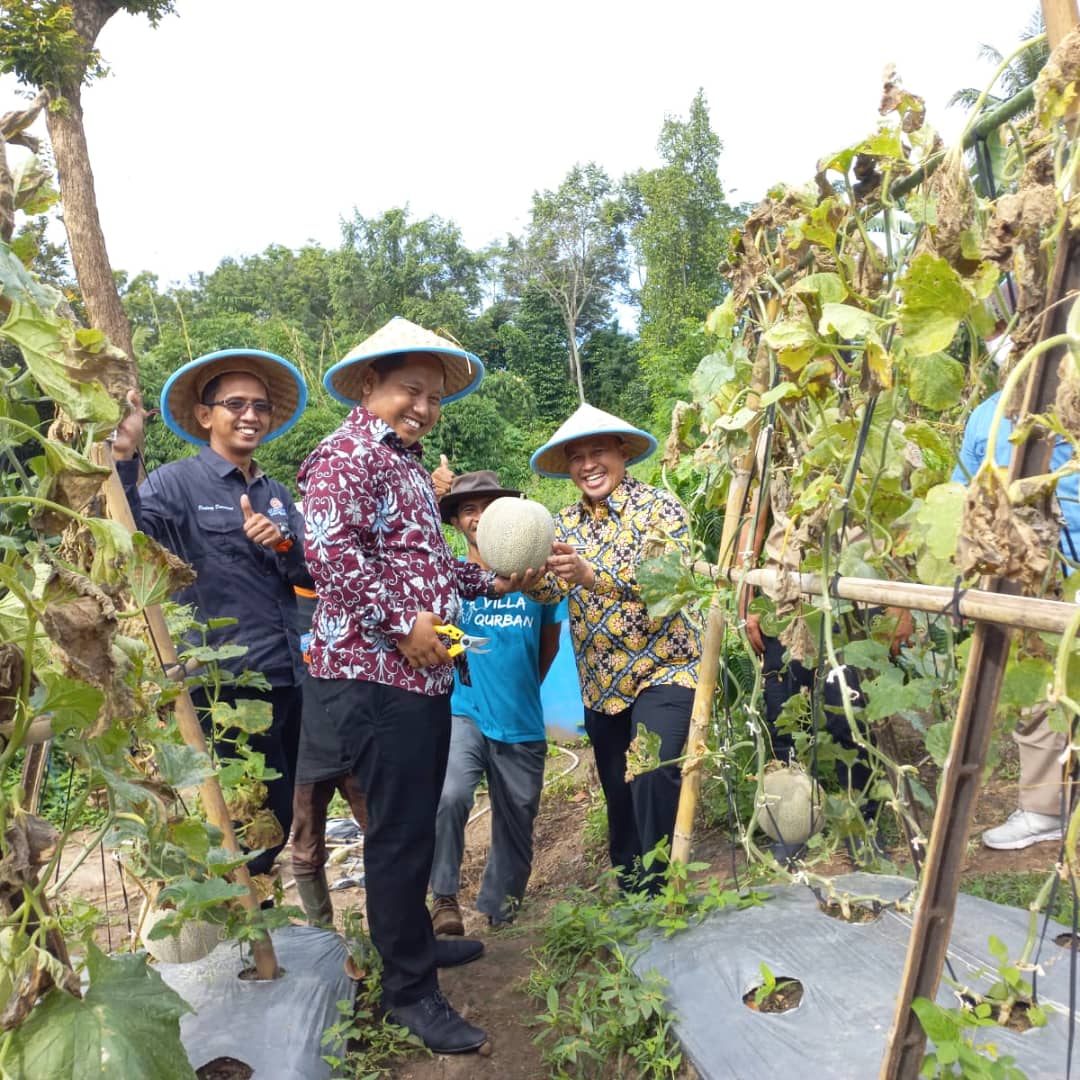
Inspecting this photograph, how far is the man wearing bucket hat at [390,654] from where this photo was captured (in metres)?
2.29

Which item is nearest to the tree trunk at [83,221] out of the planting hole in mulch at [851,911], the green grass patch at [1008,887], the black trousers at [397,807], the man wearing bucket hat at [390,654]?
the man wearing bucket hat at [390,654]

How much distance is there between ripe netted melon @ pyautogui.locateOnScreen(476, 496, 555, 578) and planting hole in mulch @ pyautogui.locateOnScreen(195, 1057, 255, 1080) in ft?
4.57

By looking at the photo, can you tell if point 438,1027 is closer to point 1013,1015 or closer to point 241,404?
A: point 1013,1015

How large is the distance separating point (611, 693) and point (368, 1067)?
4.27 ft

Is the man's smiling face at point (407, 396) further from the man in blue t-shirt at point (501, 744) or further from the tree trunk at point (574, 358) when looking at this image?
the tree trunk at point (574, 358)

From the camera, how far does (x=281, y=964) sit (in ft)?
8.01

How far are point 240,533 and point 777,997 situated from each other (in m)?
2.00

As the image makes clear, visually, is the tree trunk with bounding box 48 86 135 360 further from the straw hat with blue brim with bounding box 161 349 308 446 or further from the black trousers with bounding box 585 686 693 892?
the black trousers with bounding box 585 686 693 892

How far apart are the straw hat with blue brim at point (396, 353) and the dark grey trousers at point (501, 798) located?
126 centimetres

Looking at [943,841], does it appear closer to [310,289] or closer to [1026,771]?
[1026,771]

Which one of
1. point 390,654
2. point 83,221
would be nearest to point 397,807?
point 390,654

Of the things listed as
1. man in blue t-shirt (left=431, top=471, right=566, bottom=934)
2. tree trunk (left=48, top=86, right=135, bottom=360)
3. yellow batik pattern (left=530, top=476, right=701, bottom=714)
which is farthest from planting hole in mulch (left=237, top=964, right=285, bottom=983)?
tree trunk (left=48, top=86, right=135, bottom=360)

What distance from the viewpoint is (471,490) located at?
141 inches

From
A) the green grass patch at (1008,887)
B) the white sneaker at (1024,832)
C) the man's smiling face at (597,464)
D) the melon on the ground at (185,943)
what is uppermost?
the man's smiling face at (597,464)
